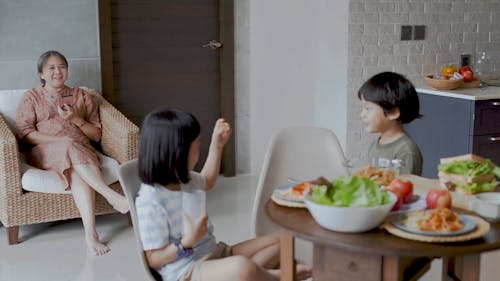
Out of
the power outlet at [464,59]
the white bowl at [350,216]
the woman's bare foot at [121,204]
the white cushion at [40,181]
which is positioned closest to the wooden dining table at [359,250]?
the white bowl at [350,216]

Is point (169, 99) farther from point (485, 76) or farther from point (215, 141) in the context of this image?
point (215, 141)

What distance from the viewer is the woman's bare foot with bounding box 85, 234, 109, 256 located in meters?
3.66

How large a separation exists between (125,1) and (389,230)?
3271mm

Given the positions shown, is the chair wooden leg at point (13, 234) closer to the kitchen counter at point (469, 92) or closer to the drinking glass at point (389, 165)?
the drinking glass at point (389, 165)

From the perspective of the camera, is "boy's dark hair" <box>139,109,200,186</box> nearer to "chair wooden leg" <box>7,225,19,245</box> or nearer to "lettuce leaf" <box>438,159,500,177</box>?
"lettuce leaf" <box>438,159,500,177</box>

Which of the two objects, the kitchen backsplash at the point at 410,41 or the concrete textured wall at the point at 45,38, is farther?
the kitchen backsplash at the point at 410,41

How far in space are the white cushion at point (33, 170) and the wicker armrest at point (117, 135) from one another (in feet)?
0.21

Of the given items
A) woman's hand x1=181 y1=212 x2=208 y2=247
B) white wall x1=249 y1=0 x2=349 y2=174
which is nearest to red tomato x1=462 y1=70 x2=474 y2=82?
white wall x1=249 y1=0 x2=349 y2=174

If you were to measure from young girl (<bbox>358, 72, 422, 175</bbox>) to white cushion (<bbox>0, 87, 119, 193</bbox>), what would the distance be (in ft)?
5.06

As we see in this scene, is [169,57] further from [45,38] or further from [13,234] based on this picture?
[13,234]

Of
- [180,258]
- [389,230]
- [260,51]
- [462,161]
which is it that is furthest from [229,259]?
Result: [260,51]

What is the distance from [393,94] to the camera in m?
2.57

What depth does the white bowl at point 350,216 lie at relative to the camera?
1.75 metres

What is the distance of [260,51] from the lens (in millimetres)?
5070
